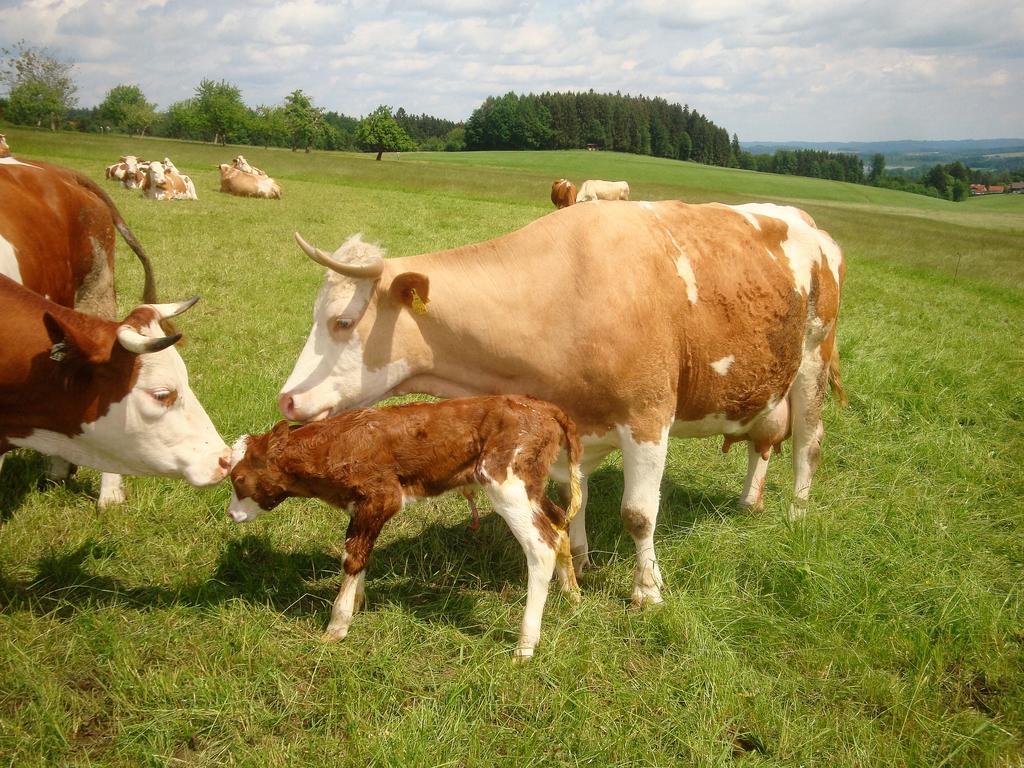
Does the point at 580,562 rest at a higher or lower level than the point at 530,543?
lower

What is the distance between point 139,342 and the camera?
3516 mm

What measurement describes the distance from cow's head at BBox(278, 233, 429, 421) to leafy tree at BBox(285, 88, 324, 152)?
357 feet

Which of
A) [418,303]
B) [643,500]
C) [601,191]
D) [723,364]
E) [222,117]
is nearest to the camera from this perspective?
[418,303]

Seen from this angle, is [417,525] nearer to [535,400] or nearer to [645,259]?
[535,400]

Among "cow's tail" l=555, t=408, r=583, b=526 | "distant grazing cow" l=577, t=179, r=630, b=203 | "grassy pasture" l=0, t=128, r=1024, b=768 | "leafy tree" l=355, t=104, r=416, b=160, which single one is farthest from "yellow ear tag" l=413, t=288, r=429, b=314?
"leafy tree" l=355, t=104, r=416, b=160

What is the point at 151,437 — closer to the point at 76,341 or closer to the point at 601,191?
the point at 76,341

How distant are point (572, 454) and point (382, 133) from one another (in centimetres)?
10235

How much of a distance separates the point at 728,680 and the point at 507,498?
1393 mm

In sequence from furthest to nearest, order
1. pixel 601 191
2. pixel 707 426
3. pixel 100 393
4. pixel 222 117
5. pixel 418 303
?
pixel 222 117 → pixel 601 191 → pixel 707 426 → pixel 418 303 → pixel 100 393

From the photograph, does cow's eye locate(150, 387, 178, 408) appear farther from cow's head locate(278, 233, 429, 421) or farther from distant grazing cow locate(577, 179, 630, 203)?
distant grazing cow locate(577, 179, 630, 203)

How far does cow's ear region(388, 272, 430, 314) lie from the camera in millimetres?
4098

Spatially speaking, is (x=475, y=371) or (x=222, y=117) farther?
(x=222, y=117)

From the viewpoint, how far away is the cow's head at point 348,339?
13.6 ft

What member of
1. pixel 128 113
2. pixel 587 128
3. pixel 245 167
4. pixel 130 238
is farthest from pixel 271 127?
pixel 130 238
